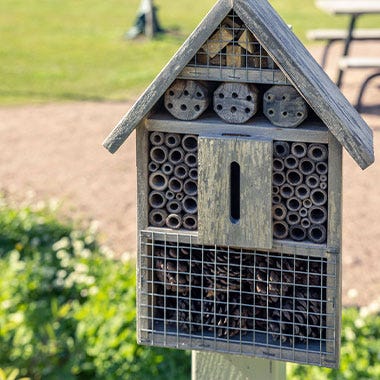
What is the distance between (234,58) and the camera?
2533 millimetres

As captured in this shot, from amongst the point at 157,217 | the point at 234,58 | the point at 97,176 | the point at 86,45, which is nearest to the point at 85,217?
the point at 97,176

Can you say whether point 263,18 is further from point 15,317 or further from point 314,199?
point 15,317

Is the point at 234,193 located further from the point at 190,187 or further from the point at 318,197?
the point at 318,197

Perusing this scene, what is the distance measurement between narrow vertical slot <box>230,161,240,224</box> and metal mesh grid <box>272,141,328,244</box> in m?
0.11

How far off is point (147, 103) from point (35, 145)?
7.41 m

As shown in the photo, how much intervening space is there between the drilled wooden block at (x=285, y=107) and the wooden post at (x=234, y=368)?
0.69m

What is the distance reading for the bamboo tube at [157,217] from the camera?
106 inches

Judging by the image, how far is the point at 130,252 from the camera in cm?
703

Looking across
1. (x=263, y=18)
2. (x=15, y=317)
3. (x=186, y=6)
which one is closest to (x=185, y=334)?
(x=263, y=18)

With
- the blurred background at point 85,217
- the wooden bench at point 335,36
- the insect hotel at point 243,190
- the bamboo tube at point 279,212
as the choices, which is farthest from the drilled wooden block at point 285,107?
the wooden bench at point 335,36

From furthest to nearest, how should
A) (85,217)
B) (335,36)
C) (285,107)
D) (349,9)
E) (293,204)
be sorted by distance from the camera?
(335,36), (349,9), (85,217), (293,204), (285,107)

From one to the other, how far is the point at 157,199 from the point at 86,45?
42.5 ft

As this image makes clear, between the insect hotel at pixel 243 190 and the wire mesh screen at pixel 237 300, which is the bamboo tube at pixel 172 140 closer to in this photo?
the insect hotel at pixel 243 190

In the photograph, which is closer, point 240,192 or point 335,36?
point 240,192
